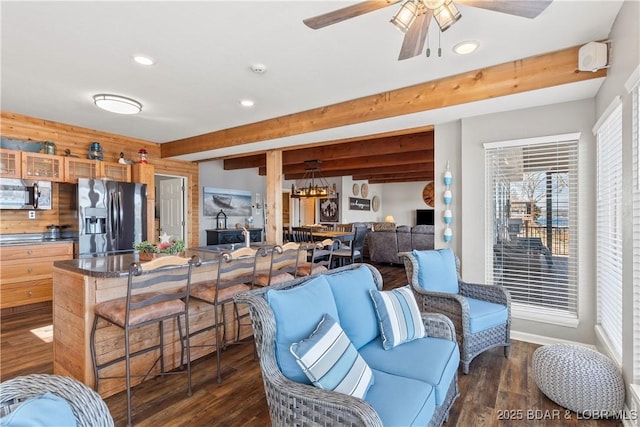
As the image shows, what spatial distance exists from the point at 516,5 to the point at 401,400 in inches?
74.7

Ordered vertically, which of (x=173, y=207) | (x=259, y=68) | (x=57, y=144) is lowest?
(x=173, y=207)

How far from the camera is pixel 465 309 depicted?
2531 millimetres

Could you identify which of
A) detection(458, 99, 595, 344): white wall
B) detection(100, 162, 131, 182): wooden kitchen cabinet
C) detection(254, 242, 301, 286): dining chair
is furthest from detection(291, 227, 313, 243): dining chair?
detection(458, 99, 595, 344): white wall

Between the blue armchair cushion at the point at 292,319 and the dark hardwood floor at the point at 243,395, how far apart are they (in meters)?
0.80

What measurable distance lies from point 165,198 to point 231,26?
17.1 ft

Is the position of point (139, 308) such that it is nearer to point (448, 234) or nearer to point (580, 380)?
point (580, 380)

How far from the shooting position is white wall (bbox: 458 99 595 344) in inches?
113

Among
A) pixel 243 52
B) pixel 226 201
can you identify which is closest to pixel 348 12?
pixel 243 52

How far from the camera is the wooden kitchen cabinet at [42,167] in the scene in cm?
408

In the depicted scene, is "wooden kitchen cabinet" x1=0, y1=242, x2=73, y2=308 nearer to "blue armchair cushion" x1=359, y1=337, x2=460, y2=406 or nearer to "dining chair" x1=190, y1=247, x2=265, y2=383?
"dining chair" x1=190, y1=247, x2=265, y2=383

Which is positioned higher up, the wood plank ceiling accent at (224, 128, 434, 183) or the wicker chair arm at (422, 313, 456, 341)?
the wood plank ceiling accent at (224, 128, 434, 183)

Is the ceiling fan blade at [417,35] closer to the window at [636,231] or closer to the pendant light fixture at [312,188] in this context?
the window at [636,231]

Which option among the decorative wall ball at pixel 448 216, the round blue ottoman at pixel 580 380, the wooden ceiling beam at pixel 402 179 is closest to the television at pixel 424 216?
the wooden ceiling beam at pixel 402 179

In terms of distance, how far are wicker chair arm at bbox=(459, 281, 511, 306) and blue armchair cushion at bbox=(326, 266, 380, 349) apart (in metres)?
1.48
